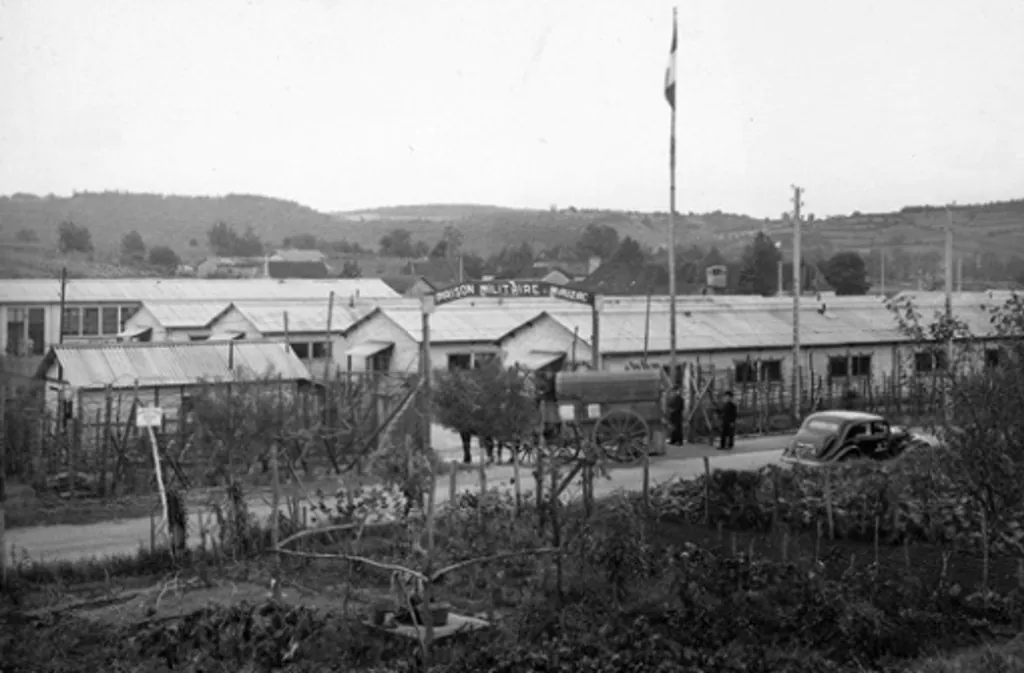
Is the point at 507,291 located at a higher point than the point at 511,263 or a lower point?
lower

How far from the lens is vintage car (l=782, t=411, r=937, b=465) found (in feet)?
73.2

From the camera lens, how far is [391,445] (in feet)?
70.4

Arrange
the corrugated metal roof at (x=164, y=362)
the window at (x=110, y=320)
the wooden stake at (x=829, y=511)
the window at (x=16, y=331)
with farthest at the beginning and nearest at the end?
the window at (x=110, y=320), the window at (x=16, y=331), the corrugated metal roof at (x=164, y=362), the wooden stake at (x=829, y=511)

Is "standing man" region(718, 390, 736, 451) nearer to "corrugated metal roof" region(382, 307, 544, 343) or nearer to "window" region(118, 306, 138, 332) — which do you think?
"corrugated metal roof" region(382, 307, 544, 343)

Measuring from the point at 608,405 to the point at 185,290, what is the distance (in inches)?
861

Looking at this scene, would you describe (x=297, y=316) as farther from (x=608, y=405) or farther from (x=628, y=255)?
(x=628, y=255)

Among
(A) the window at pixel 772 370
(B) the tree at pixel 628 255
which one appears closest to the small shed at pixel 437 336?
(A) the window at pixel 772 370

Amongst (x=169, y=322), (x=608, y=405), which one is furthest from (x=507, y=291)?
(x=169, y=322)

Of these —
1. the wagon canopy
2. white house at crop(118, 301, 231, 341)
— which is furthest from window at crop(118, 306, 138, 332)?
the wagon canopy

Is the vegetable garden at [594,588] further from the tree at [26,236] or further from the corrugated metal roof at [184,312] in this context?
the corrugated metal roof at [184,312]

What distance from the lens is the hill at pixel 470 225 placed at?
125 feet

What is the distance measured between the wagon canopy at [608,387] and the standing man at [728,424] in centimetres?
247

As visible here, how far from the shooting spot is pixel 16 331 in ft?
107

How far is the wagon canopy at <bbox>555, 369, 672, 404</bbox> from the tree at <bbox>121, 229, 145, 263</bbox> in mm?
42089
